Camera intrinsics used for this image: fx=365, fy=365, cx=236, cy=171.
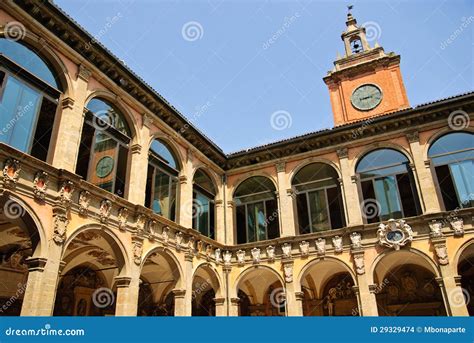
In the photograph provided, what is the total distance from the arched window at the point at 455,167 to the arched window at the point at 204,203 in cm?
896

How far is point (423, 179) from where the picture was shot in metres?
13.4

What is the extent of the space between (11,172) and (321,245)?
410 inches

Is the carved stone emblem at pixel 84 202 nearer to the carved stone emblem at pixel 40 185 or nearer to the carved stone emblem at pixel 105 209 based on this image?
the carved stone emblem at pixel 105 209

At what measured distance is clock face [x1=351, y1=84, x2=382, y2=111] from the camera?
21900 millimetres

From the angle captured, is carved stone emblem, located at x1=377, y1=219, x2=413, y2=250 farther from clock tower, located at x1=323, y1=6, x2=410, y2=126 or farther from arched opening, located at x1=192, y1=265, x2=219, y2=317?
clock tower, located at x1=323, y1=6, x2=410, y2=126

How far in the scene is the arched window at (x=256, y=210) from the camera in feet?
51.1

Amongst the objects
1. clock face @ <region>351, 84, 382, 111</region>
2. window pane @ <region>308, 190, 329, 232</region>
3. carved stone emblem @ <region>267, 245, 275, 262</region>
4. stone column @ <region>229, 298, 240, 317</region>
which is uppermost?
clock face @ <region>351, 84, 382, 111</region>

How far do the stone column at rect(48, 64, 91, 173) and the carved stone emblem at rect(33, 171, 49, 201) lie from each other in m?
0.60

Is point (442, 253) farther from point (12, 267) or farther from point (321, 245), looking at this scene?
point (12, 267)

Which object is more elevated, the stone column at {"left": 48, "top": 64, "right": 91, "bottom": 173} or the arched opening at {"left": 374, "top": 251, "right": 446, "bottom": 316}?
the stone column at {"left": 48, "top": 64, "right": 91, "bottom": 173}

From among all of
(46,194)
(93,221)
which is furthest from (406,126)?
(46,194)

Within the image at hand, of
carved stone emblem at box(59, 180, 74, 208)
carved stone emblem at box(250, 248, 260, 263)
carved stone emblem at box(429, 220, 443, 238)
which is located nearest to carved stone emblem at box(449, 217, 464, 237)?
carved stone emblem at box(429, 220, 443, 238)

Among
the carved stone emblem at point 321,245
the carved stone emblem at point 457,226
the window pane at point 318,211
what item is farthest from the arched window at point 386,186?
the carved stone emblem at point 321,245
